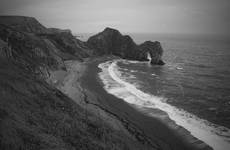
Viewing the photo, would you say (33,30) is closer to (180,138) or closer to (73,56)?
(73,56)

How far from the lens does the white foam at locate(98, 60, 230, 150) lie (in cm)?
2077

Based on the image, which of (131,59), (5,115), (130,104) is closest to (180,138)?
(130,104)

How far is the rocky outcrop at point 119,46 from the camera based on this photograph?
8894cm

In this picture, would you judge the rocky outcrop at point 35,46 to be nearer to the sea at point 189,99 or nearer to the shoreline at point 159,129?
the sea at point 189,99

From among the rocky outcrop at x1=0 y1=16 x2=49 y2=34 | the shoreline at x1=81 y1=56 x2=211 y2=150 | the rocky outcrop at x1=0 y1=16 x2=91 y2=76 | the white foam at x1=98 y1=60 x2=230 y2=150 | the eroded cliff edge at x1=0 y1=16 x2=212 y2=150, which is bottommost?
the shoreline at x1=81 y1=56 x2=211 y2=150

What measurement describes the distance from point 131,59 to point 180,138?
240 ft

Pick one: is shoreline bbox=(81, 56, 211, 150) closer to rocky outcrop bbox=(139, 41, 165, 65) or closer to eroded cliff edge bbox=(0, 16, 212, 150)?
eroded cliff edge bbox=(0, 16, 212, 150)

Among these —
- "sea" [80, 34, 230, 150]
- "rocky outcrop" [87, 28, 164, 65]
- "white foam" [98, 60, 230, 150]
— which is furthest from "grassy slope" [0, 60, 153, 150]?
"rocky outcrop" [87, 28, 164, 65]

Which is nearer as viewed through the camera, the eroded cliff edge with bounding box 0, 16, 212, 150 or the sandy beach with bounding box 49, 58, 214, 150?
the eroded cliff edge with bounding box 0, 16, 212, 150

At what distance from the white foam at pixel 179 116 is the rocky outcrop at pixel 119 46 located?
48068mm

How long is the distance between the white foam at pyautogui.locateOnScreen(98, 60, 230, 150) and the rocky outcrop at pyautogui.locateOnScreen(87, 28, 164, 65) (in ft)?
158

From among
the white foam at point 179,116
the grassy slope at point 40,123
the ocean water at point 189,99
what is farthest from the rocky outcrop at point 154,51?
the grassy slope at point 40,123

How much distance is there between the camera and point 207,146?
19.4 metres

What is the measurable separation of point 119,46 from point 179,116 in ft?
253
